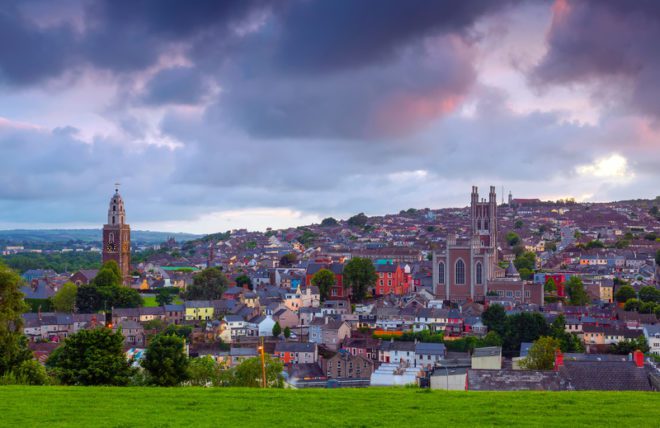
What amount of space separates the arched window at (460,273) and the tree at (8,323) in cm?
5953

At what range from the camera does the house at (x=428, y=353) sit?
2345 inches

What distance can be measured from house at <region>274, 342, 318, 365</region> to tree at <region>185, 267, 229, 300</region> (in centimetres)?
2896

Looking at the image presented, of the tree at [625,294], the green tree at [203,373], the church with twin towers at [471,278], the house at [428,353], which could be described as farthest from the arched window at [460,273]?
the green tree at [203,373]

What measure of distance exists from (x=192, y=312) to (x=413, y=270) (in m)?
35.5

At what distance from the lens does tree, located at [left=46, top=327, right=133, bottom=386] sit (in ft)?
86.7

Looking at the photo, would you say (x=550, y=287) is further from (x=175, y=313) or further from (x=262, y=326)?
(x=175, y=313)

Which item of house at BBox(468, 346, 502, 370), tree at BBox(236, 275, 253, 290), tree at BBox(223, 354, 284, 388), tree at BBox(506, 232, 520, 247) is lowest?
house at BBox(468, 346, 502, 370)

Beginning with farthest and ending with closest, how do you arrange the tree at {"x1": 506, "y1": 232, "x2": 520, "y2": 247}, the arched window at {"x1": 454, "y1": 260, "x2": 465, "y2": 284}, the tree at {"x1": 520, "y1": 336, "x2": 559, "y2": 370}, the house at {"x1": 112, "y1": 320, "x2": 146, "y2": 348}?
the tree at {"x1": 506, "y1": 232, "x2": 520, "y2": 247} < the arched window at {"x1": 454, "y1": 260, "x2": 465, "y2": 284} < the house at {"x1": 112, "y1": 320, "x2": 146, "y2": 348} < the tree at {"x1": 520, "y1": 336, "x2": 559, "y2": 370}

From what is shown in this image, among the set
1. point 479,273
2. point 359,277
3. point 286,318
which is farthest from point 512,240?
point 286,318

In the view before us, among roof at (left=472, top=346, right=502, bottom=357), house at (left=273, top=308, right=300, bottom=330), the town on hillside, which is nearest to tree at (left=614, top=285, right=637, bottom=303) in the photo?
the town on hillside

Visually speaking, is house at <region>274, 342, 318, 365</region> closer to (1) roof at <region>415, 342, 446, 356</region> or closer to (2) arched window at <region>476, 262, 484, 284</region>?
(1) roof at <region>415, 342, 446, 356</region>

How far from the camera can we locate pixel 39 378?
26.7 meters

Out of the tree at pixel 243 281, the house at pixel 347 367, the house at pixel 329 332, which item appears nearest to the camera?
the house at pixel 347 367

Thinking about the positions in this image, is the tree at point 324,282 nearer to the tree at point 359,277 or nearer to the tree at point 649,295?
the tree at point 359,277
